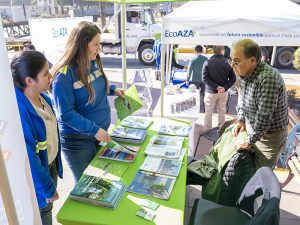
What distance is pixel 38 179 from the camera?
5.24 feet

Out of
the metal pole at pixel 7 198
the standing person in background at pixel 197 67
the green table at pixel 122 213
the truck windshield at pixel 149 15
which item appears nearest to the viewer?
the metal pole at pixel 7 198

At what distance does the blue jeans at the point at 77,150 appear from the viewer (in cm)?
211

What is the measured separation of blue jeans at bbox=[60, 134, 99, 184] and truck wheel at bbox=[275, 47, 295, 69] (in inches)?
357

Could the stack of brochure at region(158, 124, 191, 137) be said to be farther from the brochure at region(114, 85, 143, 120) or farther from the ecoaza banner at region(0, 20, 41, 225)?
the ecoaza banner at region(0, 20, 41, 225)

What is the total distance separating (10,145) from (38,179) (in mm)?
736

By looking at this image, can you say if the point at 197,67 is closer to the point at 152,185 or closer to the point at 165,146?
the point at 165,146

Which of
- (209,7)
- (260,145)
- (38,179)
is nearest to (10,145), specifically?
(38,179)

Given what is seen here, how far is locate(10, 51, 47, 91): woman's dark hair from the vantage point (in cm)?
156

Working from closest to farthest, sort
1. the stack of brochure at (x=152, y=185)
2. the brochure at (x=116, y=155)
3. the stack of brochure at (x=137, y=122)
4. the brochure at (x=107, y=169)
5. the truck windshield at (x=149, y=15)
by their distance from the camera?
the stack of brochure at (x=152, y=185) < the brochure at (x=107, y=169) < the brochure at (x=116, y=155) < the stack of brochure at (x=137, y=122) < the truck windshield at (x=149, y=15)

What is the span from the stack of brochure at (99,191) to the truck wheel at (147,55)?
8.73 metres

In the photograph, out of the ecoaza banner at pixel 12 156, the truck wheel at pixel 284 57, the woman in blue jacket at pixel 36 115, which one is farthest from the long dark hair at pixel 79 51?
the truck wheel at pixel 284 57

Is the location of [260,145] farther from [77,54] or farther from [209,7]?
[209,7]

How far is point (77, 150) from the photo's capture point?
2.11 meters

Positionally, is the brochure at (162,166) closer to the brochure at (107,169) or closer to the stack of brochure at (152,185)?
the stack of brochure at (152,185)
